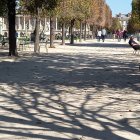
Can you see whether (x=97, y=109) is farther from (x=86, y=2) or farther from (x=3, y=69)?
(x=86, y=2)

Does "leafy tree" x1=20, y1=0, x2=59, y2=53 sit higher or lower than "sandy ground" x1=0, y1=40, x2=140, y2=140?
higher

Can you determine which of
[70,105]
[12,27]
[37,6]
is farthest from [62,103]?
[37,6]

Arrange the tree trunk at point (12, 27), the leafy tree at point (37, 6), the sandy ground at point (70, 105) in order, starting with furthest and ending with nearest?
the leafy tree at point (37, 6), the tree trunk at point (12, 27), the sandy ground at point (70, 105)

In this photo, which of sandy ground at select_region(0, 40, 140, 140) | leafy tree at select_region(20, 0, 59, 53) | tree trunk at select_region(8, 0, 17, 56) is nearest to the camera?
sandy ground at select_region(0, 40, 140, 140)

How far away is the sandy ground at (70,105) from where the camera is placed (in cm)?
738

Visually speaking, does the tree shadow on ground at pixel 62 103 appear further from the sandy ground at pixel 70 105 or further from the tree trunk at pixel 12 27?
the tree trunk at pixel 12 27

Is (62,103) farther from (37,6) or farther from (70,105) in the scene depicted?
(37,6)

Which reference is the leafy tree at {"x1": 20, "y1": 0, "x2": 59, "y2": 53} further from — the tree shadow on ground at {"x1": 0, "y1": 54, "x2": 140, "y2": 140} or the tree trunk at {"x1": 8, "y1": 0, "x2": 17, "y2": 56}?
the tree shadow on ground at {"x1": 0, "y1": 54, "x2": 140, "y2": 140}

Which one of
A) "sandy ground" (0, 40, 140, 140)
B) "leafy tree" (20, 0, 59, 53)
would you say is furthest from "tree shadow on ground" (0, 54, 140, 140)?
"leafy tree" (20, 0, 59, 53)

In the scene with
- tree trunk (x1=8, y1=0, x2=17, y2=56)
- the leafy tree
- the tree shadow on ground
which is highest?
the leafy tree

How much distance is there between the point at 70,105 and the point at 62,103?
287mm

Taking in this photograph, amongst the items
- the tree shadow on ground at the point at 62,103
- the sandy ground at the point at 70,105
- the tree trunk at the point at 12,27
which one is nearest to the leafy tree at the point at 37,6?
the tree trunk at the point at 12,27

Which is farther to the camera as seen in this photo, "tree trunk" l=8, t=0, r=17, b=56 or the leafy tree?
the leafy tree

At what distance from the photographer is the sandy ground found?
738 centimetres
